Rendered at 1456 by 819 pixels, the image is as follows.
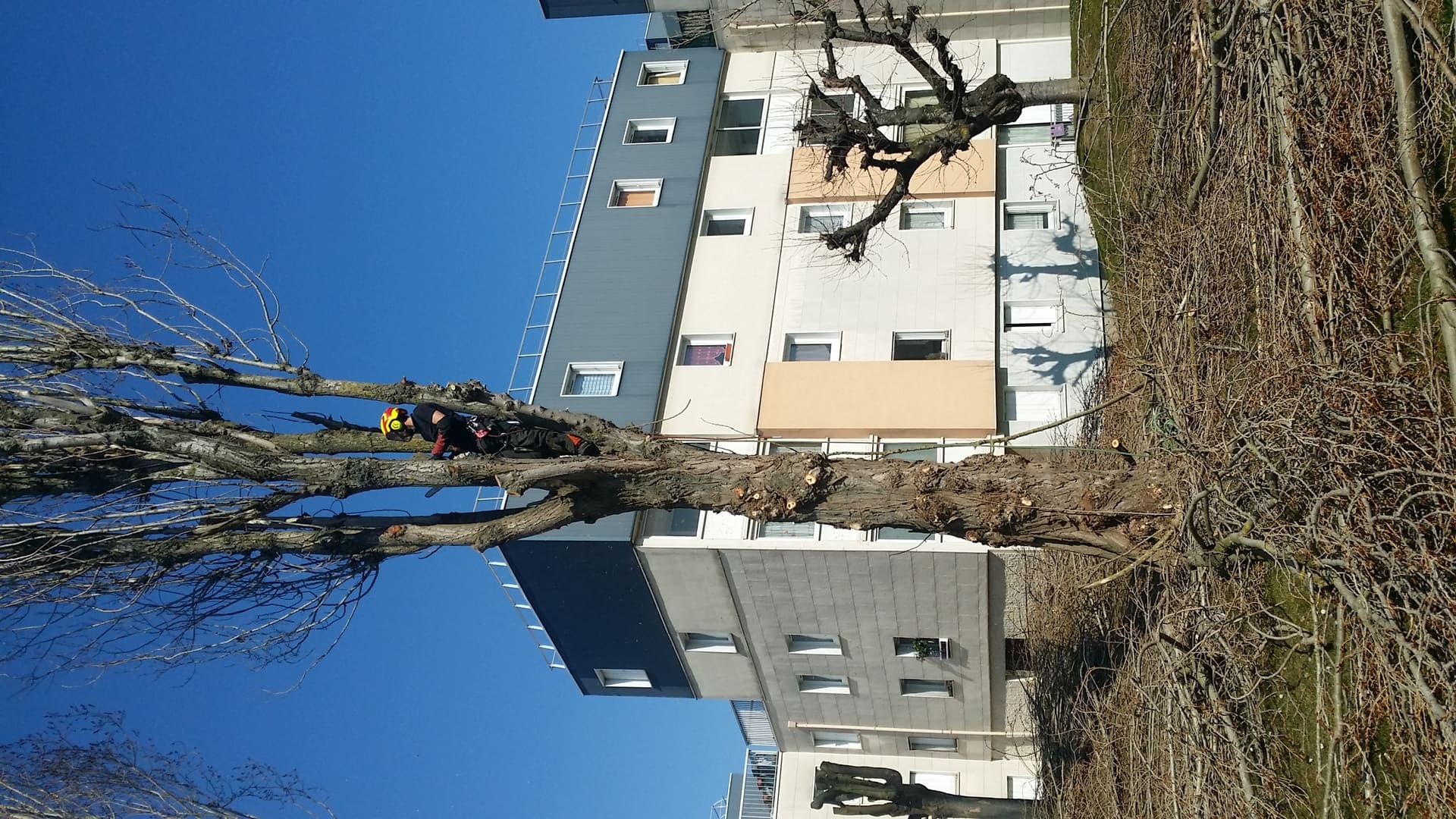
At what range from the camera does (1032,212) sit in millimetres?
18562

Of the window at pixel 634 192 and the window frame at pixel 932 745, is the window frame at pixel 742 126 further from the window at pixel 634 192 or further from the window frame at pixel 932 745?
the window frame at pixel 932 745

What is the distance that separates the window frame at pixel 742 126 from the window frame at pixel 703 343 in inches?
185

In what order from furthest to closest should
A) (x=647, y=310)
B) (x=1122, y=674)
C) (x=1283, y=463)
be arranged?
1. (x=647, y=310)
2. (x=1122, y=674)
3. (x=1283, y=463)

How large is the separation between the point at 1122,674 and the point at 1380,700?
4506 millimetres

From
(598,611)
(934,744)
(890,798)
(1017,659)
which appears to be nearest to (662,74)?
(598,611)

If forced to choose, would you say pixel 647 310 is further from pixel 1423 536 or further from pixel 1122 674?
pixel 1423 536

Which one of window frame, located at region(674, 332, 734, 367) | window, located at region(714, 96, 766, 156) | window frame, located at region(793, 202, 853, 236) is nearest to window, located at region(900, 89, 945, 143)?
window frame, located at region(793, 202, 853, 236)

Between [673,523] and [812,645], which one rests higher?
[673,523]

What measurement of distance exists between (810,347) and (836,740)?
8.05 meters

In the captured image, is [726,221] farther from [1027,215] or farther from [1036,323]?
[1036,323]

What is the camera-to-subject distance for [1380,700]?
635 centimetres

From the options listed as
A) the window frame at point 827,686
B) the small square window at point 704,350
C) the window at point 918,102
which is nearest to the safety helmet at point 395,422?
the small square window at point 704,350

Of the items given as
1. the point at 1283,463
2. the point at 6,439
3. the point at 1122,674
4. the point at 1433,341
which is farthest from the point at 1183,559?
the point at 6,439

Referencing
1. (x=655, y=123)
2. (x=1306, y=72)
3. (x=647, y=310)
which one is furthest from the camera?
(x=655, y=123)
